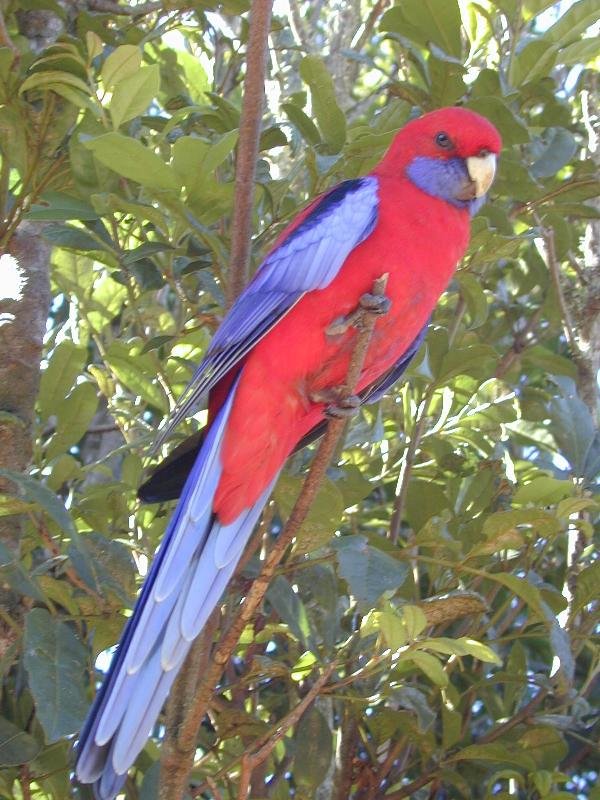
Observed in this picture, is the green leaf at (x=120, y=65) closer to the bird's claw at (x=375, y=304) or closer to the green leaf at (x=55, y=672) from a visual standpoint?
the bird's claw at (x=375, y=304)

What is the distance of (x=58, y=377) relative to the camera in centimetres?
239

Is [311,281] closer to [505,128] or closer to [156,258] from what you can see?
[156,258]

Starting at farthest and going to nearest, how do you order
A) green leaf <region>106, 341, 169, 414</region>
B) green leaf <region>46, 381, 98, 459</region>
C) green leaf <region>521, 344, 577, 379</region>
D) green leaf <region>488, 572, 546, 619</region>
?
green leaf <region>521, 344, 577, 379</region> → green leaf <region>106, 341, 169, 414</region> → green leaf <region>46, 381, 98, 459</region> → green leaf <region>488, 572, 546, 619</region>

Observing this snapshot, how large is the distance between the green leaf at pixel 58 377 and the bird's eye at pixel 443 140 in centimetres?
88

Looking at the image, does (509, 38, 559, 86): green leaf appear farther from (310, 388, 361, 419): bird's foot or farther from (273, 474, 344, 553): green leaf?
(273, 474, 344, 553): green leaf

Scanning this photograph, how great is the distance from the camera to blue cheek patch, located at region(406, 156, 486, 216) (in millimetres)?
2479

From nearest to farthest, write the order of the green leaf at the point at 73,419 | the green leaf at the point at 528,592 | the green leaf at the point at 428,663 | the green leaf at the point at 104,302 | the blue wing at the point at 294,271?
the green leaf at the point at 428,663, the green leaf at the point at 528,592, the blue wing at the point at 294,271, the green leaf at the point at 73,419, the green leaf at the point at 104,302

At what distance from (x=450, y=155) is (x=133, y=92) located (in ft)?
2.46

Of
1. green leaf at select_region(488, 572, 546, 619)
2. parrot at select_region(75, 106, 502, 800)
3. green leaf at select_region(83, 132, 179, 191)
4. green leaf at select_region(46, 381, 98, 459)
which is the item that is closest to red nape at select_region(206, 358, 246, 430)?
parrot at select_region(75, 106, 502, 800)

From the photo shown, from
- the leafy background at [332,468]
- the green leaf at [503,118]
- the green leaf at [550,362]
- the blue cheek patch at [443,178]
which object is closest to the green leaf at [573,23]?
the leafy background at [332,468]

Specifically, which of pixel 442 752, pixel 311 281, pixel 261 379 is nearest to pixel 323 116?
pixel 311 281

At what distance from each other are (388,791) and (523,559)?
0.57 m

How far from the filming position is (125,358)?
2475 mm

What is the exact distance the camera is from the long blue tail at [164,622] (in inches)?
71.0
